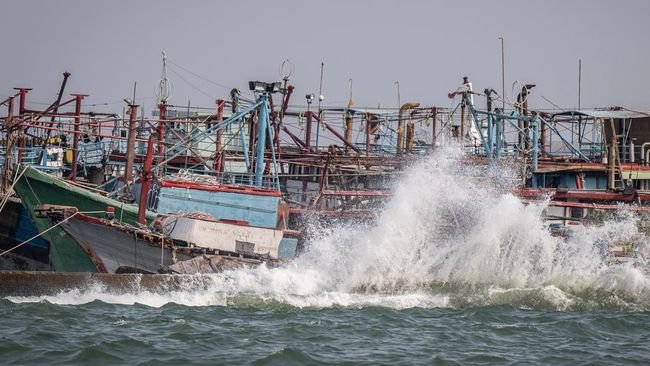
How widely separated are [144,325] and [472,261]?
9564 mm

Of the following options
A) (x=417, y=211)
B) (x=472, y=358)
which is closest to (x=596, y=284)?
(x=417, y=211)

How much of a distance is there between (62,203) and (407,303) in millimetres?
10565

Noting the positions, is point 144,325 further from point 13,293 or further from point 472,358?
point 472,358

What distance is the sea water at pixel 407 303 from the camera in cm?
1428

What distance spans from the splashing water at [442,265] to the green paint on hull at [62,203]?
206 inches

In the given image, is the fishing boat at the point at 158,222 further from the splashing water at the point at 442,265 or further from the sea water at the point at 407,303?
the splashing water at the point at 442,265

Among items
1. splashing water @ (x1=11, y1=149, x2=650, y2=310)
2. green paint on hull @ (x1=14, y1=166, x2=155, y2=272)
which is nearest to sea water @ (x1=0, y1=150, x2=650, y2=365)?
splashing water @ (x1=11, y1=149, x2=650, y2=310)

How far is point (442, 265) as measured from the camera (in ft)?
74.5

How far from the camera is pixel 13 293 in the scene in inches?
711

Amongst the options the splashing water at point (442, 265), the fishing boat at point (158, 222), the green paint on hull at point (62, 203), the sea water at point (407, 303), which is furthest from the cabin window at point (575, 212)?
the green paint on hull at point (62, 203)

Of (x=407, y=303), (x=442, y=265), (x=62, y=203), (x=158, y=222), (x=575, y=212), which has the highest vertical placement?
(x=575, y=212)

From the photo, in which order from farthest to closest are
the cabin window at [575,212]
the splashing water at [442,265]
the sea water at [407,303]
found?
the cabin window at [575,212]
the splashing water at [442,265]
the sea water at [407,303]

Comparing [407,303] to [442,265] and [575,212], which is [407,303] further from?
[575,212]

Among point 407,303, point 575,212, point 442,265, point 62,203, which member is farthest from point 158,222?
point 575,212
